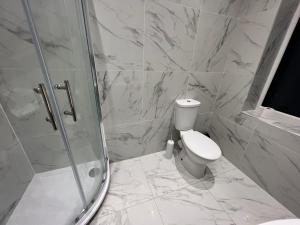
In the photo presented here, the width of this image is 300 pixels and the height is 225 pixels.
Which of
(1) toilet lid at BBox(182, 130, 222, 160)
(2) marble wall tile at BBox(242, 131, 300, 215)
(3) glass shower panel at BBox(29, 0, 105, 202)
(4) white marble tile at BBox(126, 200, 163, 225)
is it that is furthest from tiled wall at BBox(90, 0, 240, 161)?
(2) marble wall tile at BBox(242, 131, 300, 215)

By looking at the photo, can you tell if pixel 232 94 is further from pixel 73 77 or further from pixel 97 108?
pixel 73 77

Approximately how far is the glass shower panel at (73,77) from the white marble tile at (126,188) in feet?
0.48

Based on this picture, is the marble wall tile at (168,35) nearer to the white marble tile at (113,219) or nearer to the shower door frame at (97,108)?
the shower door frame at (97,108)

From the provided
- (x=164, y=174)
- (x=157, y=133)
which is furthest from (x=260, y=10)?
(x=164, y=174)

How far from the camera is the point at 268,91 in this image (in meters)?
1.48

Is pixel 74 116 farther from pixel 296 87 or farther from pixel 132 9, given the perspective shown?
pixel 296 87

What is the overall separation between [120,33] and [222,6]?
1.01m

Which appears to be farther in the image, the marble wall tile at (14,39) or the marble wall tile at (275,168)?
the marble wall tile at (275,168)

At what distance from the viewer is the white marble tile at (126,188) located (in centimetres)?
124

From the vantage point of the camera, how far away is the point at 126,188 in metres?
1.38

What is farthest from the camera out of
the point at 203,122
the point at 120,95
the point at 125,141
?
the point at 203,122

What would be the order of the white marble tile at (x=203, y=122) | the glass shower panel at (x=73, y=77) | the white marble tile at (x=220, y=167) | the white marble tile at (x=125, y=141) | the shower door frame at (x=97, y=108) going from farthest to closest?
1. the white marble tile at (x=203, y=122)
2. the white marble tile at (x=220, y=167)
3. the white marble tile at (x=125, y=141)
4. the glass shower panel at (x=73, y=77)
5. the shower door frame at (x=97, y=108)

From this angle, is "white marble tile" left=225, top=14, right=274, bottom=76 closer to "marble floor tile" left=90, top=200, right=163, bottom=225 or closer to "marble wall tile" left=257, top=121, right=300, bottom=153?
"marble wall tile" left=257, top=121, right=300, bottom=153


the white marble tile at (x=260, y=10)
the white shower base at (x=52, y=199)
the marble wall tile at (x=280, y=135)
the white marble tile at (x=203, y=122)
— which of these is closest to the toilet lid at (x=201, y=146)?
Result: the white marble tile at (x=203, y=122)
